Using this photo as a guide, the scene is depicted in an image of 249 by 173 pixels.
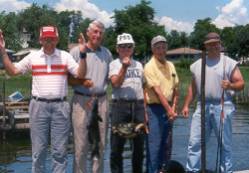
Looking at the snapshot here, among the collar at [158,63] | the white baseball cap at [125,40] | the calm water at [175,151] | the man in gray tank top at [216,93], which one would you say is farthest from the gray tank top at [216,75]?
the calm water at [175,151]

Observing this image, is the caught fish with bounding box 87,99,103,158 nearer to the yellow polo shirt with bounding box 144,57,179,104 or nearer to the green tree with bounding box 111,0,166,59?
the yellow polo shirt with bounding box 144,57,179,104

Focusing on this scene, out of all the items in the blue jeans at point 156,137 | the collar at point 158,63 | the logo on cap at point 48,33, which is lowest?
the blue jeans at point 156,137

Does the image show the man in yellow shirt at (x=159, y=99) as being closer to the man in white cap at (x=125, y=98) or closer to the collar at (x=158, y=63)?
the collar at (x=158, y=63)

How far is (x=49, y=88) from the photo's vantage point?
6441 millimetres

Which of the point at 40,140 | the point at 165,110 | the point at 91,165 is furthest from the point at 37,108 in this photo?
the point at 165,110

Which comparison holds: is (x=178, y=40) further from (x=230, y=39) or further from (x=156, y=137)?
(x=156, y=137)

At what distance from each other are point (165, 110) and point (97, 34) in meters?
1.26

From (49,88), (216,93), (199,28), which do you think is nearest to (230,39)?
(199,28)

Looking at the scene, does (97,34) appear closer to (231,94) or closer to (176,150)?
(231,94)

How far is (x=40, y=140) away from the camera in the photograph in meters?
6.55

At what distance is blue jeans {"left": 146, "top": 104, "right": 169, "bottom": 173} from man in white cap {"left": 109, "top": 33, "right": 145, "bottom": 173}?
0.43 ft

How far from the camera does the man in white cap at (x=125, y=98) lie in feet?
22.2

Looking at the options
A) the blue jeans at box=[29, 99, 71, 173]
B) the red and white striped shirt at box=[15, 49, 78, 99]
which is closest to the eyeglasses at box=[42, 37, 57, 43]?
the red and white striped shirt at box=[15, 49, 78, 99]

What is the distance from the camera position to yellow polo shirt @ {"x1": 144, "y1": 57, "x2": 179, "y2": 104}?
275 inches
